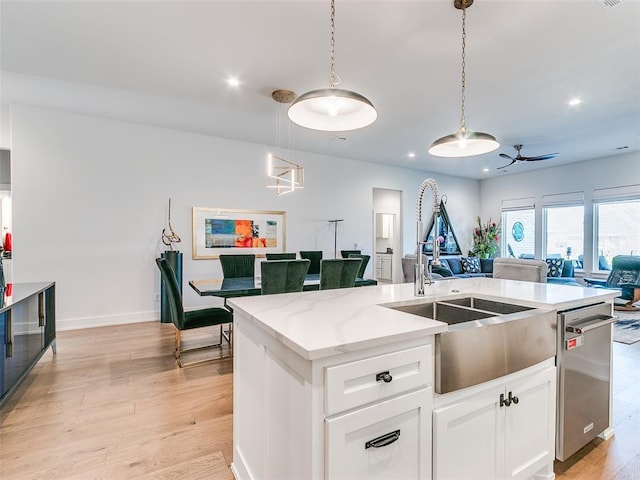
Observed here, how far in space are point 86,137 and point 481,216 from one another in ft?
30.4

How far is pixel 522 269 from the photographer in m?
3.36

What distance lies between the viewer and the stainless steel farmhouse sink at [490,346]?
1.24 metres

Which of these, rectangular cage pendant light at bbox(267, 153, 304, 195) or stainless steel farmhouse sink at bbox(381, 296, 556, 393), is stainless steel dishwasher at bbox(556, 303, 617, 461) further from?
rectangular cage pendant light at bbox(267, 153, 304, 195)

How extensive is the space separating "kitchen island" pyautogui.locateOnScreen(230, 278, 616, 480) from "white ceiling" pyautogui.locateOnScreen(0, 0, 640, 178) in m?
2.17

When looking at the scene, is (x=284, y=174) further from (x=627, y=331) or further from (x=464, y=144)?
(x=627, y=331)

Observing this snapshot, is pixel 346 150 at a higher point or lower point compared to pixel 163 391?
higher

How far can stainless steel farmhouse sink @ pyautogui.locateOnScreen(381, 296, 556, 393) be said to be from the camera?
124 cm

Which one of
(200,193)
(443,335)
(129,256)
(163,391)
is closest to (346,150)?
(200,193)

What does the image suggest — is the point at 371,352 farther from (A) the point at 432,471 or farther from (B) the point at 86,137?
(B) the point at 86,137

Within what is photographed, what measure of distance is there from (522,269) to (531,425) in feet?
7.24

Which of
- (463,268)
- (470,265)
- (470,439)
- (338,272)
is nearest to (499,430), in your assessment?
(470,439)

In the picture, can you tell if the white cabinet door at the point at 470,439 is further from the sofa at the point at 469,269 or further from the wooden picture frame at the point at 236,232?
the sofa at the point at 469,269

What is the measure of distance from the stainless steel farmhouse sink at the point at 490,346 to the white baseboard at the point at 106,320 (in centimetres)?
440

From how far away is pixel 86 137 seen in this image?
4520 mm
